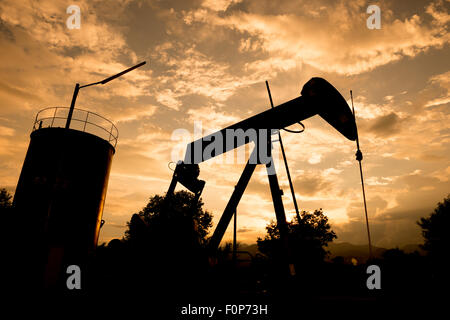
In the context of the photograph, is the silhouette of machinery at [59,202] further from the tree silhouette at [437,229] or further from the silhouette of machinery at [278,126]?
the tree silhouette at [437,229]

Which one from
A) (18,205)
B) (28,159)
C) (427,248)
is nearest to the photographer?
(18,205)

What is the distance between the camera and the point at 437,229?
30.1 meters

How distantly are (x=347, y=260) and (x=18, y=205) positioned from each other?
1386cm

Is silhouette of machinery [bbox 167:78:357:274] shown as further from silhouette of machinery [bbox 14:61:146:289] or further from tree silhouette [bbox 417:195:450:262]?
tree silhouette [bbox 417:195:450:262]

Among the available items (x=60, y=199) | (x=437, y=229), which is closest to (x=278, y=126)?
(x=60, y=199)

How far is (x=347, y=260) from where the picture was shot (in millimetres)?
10070

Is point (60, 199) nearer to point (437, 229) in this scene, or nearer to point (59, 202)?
point (59, 202)

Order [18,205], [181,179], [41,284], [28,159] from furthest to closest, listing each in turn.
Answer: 1. [28,159]
2. [18,205]
3. [41,284]
4. [181,179]

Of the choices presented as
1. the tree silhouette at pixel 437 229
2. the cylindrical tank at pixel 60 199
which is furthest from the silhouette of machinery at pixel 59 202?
the tree silhouette at pixel 437 229

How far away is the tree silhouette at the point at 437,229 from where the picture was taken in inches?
1125

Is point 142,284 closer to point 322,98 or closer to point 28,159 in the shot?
point 322,98

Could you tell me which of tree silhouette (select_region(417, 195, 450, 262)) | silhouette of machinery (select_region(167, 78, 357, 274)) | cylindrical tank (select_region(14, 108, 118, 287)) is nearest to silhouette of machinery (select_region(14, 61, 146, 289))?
cylindrical tank (select_region(14, 108, 118, 287))

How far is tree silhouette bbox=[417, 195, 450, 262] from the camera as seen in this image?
2858 cm
